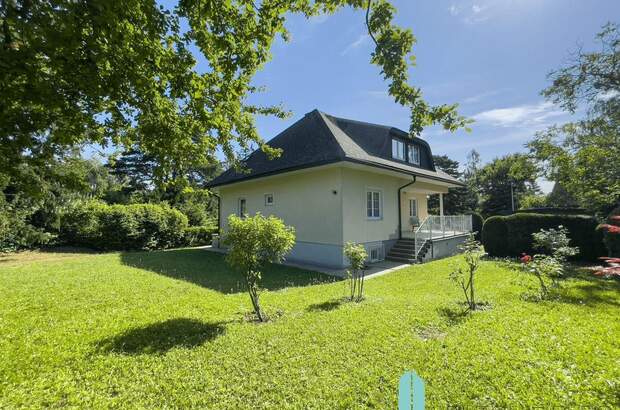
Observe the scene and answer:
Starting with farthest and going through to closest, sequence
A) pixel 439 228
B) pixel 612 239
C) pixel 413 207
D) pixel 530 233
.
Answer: pixel 413 207, pixel 439 228, pixel 530 233, pixel 612 239

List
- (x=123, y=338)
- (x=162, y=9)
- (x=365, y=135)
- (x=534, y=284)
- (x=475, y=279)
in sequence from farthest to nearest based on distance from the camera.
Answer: (x=365, y=135), (x=475, y=279), (x=534, y=284), (x=123, y=338), (x=162, y=9)

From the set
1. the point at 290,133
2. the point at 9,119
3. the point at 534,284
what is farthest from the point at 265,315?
the point at 290,133

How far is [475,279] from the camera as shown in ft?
28.7

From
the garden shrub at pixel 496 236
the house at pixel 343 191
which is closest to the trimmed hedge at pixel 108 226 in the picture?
the house at pixel 343 191

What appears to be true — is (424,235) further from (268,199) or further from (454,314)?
(454,314)

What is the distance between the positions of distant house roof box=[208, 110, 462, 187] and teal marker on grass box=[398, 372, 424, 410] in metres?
9.30

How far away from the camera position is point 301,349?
155 inches

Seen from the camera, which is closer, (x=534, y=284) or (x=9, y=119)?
(x=9, y=119)

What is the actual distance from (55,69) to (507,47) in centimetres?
1037

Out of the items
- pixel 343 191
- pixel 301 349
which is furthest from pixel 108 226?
pixel 301 349

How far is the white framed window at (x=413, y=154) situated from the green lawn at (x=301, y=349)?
1001 centimetres

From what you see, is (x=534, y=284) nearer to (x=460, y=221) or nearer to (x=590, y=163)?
(x=590, y=163)

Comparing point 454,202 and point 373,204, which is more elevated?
point 454,202

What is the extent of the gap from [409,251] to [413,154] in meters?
6.50
